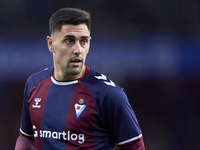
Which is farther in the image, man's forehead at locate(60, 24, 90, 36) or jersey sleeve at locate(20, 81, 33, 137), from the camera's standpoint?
jersey sleeve at locate(20, 81, 33, 137)

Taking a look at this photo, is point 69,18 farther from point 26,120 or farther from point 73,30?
point 26,120

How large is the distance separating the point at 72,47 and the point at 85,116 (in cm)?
40

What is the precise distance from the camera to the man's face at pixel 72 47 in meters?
1.64

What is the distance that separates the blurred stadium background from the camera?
434cm

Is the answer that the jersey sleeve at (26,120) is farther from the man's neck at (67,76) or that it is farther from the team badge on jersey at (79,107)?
the team badge on jersey at (79,107)

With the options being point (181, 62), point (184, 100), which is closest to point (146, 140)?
point (184, 100)

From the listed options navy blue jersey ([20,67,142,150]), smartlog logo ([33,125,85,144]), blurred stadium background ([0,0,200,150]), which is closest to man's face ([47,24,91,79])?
navy blue jersey ([20,67,142,150])

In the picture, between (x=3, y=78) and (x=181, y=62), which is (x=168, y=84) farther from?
(x=3, y=78)

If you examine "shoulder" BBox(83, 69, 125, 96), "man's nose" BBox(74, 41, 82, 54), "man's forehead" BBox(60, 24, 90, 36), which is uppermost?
"man's forehead" BBox(60, 24, 90, 36)

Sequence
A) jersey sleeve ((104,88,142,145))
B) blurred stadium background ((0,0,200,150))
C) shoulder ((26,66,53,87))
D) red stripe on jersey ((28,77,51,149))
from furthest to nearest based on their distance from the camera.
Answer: blurred stadium background ((0,0,200,150)) → shoulder ((26,66,53,87)) → red stripe on jersey ((28,77,51,149)) → jersey sleeve ((104,88,142,145))

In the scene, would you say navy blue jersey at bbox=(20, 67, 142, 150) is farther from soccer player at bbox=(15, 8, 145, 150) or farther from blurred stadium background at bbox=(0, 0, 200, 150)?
blurred stadium background at bbox=(0, 0, 200, 150)

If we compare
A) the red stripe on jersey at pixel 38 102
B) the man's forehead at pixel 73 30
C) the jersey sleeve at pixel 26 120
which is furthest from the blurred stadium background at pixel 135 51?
the man's forehead at pixel 73 30

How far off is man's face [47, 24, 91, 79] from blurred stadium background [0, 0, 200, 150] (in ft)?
9.08

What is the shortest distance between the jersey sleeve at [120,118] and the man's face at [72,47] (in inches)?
10.2
